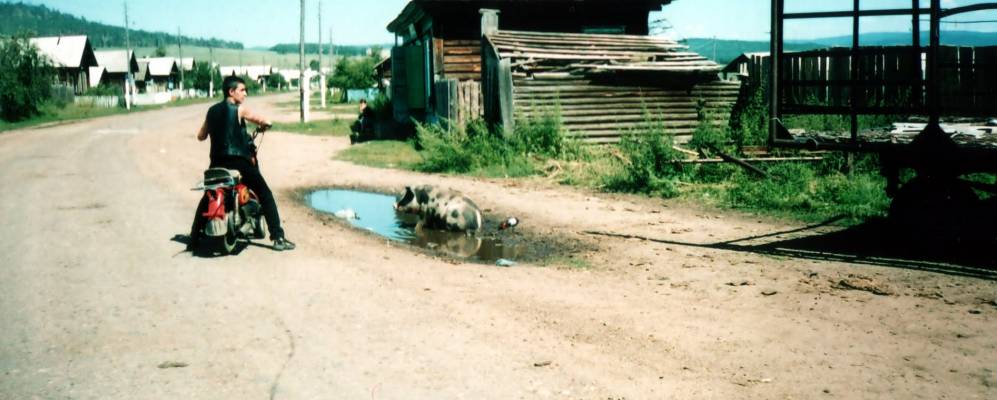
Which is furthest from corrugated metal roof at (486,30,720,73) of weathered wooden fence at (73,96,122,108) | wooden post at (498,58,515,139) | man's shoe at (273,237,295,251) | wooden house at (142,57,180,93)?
wooden house at (142,57,180,93)

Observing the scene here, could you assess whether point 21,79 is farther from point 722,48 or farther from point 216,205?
point 722,48

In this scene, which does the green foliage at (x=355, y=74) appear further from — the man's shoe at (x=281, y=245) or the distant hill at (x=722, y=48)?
the man's shoe at (x=281, y=245)

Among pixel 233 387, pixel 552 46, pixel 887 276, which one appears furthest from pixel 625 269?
pixel 552 46

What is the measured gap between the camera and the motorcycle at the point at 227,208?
695 centimetres

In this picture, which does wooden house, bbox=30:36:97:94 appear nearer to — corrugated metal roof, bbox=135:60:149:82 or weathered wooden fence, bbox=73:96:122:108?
weathered wooden fence, bbox=73:96:122:108

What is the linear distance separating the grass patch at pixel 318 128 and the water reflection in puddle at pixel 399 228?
1383 cm

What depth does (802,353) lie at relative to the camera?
4551mm

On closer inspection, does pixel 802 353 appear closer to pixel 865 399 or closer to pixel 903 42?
pixel 865 399

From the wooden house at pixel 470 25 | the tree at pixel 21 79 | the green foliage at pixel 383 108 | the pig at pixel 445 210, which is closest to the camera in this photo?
the pig at pixel 445 210

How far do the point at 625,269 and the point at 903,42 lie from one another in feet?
12.9

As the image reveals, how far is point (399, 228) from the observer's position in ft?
30.7

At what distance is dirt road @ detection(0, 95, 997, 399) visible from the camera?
4074 mm

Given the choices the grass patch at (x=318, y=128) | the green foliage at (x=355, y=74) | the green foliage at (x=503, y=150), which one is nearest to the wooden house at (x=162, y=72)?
the green foliage at (x=355, y=74)

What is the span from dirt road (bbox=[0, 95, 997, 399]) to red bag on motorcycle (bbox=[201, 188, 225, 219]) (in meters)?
0.47
